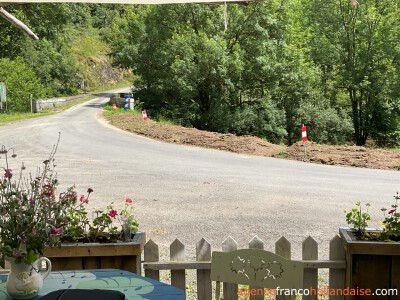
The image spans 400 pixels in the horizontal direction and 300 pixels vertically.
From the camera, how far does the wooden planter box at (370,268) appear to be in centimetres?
293

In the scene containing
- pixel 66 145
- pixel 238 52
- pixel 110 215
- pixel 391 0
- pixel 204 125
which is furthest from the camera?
pixel 391 0

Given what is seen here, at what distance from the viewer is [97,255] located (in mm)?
2977

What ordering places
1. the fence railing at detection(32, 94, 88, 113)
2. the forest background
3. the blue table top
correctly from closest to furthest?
the blue table top, the forest background, the fence railing at detection(32, 94, 88, 113)

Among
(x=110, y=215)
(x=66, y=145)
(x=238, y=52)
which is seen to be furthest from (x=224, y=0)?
(x=238, y=52)

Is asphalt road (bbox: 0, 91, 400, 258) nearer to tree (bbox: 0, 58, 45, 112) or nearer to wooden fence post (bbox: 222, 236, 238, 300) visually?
wooden fence post (bbox: 222, 236, 238, 300)

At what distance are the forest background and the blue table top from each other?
2234 cm

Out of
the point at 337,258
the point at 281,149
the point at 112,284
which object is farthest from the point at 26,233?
→ the point at 281,149

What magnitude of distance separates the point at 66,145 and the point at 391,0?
2511 cm

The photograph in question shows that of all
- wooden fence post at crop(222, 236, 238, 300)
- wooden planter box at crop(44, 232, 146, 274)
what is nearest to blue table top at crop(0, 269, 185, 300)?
wooden planter box at crop(44, 232, 146, 274)

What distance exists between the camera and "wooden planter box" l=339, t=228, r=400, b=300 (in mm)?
2928

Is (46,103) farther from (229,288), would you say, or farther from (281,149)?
(229,288)

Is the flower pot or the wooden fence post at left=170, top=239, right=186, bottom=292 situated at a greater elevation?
the flower pot

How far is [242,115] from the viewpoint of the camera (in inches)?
1078

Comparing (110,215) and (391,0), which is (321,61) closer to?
(391,0)
